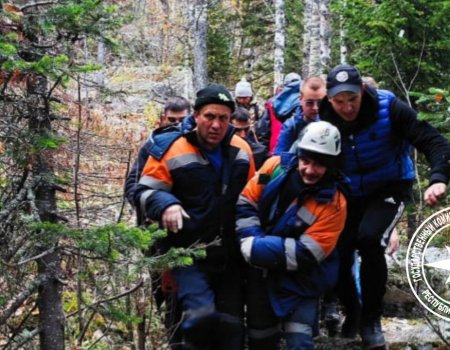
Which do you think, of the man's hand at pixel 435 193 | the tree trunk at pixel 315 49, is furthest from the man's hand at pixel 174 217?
the tree trunk at pixel 315 49

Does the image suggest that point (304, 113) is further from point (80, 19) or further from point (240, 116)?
point (80, 19)

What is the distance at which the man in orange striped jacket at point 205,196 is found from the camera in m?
4.25

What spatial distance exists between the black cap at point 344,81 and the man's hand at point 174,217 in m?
1.44

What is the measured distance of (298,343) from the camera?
4203 mm

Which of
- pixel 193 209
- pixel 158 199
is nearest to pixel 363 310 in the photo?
pixel 193 209

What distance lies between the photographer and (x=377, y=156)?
459 centimetres

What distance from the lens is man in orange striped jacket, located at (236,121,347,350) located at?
13.4 feet

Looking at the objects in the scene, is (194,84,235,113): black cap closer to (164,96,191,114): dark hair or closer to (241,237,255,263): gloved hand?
(241,237,255,263): gloved hand

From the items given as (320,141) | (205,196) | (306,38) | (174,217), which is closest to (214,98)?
(205,196)

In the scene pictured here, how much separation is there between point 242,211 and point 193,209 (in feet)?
1.15

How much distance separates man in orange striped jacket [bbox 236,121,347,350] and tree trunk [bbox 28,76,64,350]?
135 centimetres

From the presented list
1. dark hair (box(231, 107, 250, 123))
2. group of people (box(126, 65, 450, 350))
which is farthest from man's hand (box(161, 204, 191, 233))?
dark hair (box(231, 107, 250, 123))

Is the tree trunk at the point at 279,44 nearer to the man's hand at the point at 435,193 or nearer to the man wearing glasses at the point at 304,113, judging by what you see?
the man wearing glasses at the point at 304,113

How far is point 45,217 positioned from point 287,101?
104 inches
